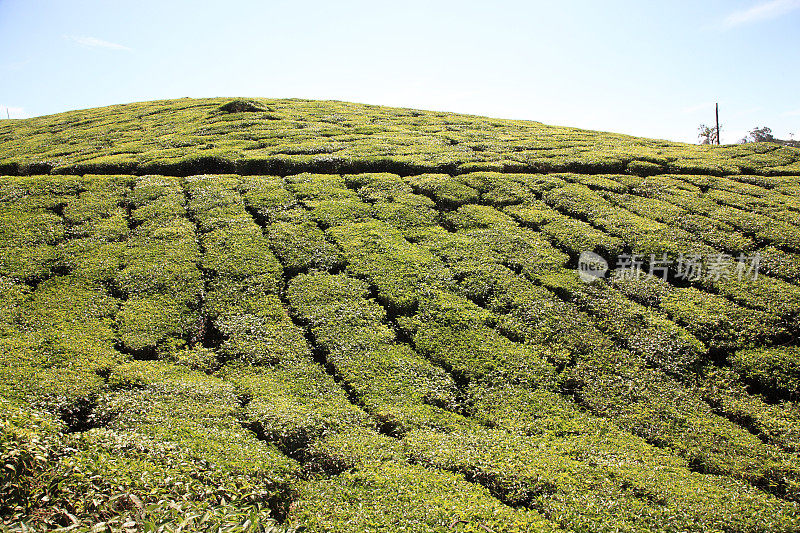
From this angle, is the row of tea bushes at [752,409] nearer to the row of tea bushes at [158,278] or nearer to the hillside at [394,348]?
the hillside at [394,348]

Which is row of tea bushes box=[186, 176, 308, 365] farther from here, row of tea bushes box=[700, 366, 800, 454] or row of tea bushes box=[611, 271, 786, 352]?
row of tea bushes box=[611, 271, 786, 352]

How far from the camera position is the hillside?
17.3ft

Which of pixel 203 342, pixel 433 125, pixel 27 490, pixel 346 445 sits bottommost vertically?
pixel 346 445

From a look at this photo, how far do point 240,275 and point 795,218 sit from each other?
516 inches

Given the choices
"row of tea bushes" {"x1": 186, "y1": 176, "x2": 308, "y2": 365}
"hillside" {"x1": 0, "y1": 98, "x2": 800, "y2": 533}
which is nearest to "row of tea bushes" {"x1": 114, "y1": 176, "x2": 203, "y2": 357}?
"hillside" {"x1": 0, "y1": 98, "x2": 800, "y2": 533}

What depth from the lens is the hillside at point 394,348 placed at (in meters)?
5.28

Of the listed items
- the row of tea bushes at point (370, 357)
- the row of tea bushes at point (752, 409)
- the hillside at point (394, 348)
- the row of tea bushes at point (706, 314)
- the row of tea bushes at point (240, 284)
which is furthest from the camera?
the row of tea bushes at point (706, 314)

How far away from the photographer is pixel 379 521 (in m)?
5.03

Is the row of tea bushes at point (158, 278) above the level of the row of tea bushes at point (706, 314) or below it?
above

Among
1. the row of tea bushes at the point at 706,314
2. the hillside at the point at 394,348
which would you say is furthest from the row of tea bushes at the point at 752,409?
the row of tea bushes at the point at 706,314

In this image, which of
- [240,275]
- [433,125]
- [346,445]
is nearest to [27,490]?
[346,445]

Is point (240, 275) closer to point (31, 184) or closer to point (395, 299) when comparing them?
point (395, 299)

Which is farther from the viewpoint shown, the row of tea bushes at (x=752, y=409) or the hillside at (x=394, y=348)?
the row of tea bushes at (x=752, y=409)

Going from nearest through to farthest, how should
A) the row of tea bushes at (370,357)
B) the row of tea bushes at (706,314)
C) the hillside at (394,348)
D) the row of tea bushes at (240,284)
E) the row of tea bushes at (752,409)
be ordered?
the hillside at (394,348) < the row of tea bushes at (752,409) < the row of tea bushes at (370,357) < the row of tea bushes at (240,284) < the row of tea bushes at (706,314)
